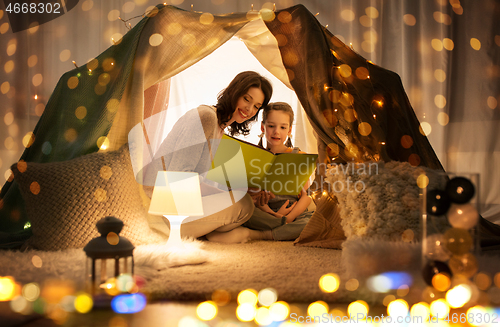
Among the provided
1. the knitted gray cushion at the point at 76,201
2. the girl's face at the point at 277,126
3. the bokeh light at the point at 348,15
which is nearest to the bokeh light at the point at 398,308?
the knitted gray cushion at the point at 76,201

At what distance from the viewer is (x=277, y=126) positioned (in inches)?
78.5

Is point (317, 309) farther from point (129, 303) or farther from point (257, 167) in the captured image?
point (257, 167)

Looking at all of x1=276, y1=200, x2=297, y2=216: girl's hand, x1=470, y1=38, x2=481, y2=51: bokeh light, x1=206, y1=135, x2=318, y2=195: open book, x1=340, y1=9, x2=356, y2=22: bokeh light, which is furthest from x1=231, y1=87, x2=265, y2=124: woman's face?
x1=470, y1=38, x2=481, y2=51: bokeh light

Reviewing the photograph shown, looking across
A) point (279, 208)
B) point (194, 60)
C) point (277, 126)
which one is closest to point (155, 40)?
point (194, 60)

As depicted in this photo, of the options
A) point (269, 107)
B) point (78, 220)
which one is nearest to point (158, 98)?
point (269, 107)

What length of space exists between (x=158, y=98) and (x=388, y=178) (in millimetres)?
1423

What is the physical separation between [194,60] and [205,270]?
101 centimetres

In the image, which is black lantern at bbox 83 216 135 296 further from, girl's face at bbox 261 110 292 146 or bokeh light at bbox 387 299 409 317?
girl's face at bbox 261 110 292 146

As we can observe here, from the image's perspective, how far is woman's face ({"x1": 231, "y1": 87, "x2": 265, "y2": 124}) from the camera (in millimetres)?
1895

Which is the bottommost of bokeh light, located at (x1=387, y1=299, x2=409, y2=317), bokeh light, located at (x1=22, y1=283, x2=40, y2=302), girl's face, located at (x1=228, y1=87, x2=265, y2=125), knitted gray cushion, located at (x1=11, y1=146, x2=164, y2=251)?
bokeh light, located at (x1=387, y1=299, x2=409, y2=317)

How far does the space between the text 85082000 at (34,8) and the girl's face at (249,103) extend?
1.54 m

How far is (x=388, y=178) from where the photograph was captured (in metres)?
1.20

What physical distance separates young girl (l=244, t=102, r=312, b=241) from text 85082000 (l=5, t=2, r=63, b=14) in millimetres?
1665

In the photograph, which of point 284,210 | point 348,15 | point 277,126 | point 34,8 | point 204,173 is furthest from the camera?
point 348,15
